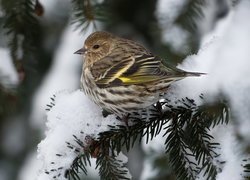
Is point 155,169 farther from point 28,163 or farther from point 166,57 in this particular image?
point 28,163

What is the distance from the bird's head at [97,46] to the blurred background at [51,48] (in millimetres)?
75

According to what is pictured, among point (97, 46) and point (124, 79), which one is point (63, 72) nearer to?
point (97, 46)

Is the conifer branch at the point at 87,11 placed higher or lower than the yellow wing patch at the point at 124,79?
higher

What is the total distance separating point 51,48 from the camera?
167 inches

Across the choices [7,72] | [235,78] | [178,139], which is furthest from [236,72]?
[7,72]

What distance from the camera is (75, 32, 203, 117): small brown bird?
96.1 inches

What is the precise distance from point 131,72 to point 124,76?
0.04 metres

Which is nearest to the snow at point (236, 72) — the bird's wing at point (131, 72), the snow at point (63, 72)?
the bird's wing at point (131, 72)

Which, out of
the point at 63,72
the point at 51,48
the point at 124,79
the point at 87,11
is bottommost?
the point at 124,79

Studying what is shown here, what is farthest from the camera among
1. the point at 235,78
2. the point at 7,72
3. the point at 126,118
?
the point at 7,72

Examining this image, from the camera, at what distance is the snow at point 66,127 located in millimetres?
2107

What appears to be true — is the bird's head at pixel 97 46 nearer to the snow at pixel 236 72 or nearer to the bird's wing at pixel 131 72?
the bird's wing at pixel 131 72

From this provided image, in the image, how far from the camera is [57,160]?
210cm

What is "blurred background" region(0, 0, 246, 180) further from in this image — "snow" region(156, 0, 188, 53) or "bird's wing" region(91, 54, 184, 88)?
"bird's wing" region(91, 54, 184, 88)
